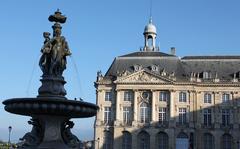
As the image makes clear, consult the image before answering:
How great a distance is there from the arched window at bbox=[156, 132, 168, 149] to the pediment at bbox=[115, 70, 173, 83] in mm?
7871

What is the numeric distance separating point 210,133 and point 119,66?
17.1 meters

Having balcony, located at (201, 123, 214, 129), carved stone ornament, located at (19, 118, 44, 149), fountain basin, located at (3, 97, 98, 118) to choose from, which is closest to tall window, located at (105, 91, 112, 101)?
balcony, located at (201, 123, 214, 129)

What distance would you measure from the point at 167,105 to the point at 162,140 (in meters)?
5.37

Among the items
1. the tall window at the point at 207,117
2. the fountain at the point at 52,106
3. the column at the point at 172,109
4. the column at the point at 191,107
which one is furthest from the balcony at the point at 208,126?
the fountain at the point at 52,106

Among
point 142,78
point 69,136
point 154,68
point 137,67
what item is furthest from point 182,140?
point 69,136

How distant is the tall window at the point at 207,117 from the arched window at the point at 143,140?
8.84m

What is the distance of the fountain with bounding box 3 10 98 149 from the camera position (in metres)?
16.8

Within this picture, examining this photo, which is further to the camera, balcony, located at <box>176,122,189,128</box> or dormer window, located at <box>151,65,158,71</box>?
dormer window, located at <box>151,65,158,71</box>

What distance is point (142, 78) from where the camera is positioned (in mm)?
73500

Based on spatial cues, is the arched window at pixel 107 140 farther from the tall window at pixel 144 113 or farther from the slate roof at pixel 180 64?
the slate roof at pixel 180 64

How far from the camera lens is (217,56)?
77250 mm

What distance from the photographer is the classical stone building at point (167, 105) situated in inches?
2820

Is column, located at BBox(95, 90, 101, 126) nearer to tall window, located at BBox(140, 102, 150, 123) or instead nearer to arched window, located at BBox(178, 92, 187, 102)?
tall window, located at BBox(140, 102, 150, 123)

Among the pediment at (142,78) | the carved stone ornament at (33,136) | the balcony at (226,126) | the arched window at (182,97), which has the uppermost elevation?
the pediment at (142,78)
